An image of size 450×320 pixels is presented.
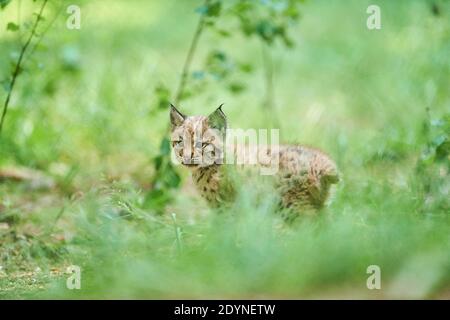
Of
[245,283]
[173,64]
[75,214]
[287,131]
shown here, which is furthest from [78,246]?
[173,64]

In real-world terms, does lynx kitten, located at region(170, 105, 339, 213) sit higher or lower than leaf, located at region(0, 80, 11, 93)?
lower

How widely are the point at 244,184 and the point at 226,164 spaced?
6.2 inches

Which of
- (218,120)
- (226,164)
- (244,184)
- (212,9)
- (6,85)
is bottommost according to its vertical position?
(244,184)

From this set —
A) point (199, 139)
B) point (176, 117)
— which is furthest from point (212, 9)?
point (199, 139)

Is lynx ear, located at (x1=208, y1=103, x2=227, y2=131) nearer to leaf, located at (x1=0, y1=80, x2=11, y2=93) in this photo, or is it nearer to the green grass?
the green grass

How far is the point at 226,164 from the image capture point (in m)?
4.65

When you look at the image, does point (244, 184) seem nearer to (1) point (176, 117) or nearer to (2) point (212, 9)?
(1) point (176, 117)

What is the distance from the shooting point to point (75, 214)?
16.0ft

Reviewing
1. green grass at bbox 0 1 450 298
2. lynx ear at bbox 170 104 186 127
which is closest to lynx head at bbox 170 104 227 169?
lynx ear at bbox 170 104 186 127

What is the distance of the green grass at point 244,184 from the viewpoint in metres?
3.88

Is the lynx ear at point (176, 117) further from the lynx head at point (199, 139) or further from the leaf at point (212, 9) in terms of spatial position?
the leaf at point (212, 9)

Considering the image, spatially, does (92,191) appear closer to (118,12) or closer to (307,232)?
(307,232)

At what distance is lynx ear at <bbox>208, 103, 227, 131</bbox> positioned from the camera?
14.7ft

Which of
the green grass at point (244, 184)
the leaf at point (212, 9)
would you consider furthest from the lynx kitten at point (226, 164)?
the leaf at point (212, 9)
